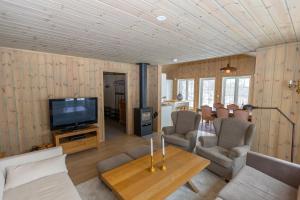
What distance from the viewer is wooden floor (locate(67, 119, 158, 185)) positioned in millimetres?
2734

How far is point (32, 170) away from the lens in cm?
187

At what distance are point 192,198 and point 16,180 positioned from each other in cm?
218

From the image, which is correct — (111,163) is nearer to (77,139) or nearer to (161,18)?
(77,139)

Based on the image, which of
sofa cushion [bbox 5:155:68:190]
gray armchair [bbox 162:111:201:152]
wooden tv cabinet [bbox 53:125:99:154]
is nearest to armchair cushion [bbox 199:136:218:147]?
gray armchair [bbox 162:111:201:152]

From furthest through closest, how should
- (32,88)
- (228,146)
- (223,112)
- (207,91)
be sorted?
1. (207,91)
2. (223,112)
3. (32,88)
4. (228,146)

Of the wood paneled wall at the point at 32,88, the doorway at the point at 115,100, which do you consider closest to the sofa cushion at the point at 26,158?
the wood paneled wall at the point at 32,88

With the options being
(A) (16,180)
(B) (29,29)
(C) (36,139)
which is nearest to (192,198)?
(A) (16,180)

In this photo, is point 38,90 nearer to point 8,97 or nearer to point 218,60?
point 8,97

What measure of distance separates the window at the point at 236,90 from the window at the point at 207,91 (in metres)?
0.50

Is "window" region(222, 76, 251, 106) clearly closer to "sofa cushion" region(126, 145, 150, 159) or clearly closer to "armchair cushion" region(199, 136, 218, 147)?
"armchair cushion" region(199, 136, 218, 147)

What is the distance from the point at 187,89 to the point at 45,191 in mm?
7398

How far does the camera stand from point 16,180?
174cm

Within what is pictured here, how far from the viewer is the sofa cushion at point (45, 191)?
5.12 ft

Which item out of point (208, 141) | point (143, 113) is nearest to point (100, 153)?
point (143, 113)
